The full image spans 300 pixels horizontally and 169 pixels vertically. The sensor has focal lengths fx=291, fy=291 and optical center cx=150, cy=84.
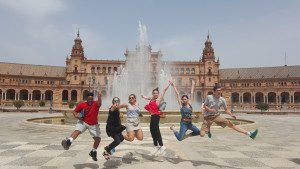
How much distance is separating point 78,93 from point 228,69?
5134cm

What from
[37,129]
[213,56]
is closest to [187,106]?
[37,129]

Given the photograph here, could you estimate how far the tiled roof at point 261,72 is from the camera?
9100cm

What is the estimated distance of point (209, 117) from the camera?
303 inches

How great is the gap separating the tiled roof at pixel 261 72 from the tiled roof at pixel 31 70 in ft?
181

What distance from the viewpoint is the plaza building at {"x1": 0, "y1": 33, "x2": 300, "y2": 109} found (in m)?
86.5

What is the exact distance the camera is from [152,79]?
91625 mm

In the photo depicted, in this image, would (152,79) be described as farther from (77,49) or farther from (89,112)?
(89,112)

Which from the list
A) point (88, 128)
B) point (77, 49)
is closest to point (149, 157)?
point (88, 128)

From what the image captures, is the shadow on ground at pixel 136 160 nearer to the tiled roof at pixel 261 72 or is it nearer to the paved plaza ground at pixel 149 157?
the paved plaza ground at pixel 149 157

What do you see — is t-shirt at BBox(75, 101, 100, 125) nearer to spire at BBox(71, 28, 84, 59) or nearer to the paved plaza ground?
the paved plaza ground

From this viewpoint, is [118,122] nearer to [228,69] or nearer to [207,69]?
[207,69]

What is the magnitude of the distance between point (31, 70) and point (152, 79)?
3873 centimetres

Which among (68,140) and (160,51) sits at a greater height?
(160,51)

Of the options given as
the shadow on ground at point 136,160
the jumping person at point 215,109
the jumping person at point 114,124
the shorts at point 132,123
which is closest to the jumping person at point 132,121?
the shorts at point 132,123
